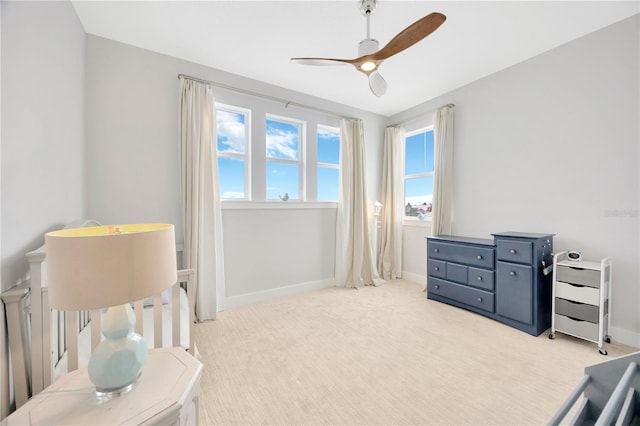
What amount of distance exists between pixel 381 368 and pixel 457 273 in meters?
1.70

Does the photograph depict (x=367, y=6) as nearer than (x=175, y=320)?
No

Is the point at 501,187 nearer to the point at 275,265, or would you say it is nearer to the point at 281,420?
the point at 275,265

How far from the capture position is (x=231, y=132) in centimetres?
318

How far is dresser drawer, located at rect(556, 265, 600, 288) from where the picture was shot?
6.97ft

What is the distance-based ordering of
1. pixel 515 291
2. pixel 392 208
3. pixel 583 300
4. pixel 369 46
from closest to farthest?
1. pixel 369 46
2. pixel 583 300
3. pixel 515 291
4. pixel 392 208

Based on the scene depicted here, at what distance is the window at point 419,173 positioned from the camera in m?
4.01

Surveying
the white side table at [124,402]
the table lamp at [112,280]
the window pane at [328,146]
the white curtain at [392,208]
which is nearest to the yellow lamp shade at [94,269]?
the table lamp at [112,280]

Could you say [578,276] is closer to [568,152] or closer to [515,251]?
[515,251]

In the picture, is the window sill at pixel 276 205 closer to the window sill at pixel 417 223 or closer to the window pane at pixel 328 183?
the window pane at pixel 328 183

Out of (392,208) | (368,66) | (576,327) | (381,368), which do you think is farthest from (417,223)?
(368,66)

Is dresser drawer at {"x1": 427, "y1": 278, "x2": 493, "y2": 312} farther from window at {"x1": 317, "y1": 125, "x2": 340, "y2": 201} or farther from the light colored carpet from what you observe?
window at {"x1": 317, "y1": 125, "x2": 340, "y2": 201}

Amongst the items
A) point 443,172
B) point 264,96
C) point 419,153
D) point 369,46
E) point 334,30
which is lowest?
point 443,172

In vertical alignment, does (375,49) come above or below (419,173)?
above

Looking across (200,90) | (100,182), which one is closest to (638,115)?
(200,90)
